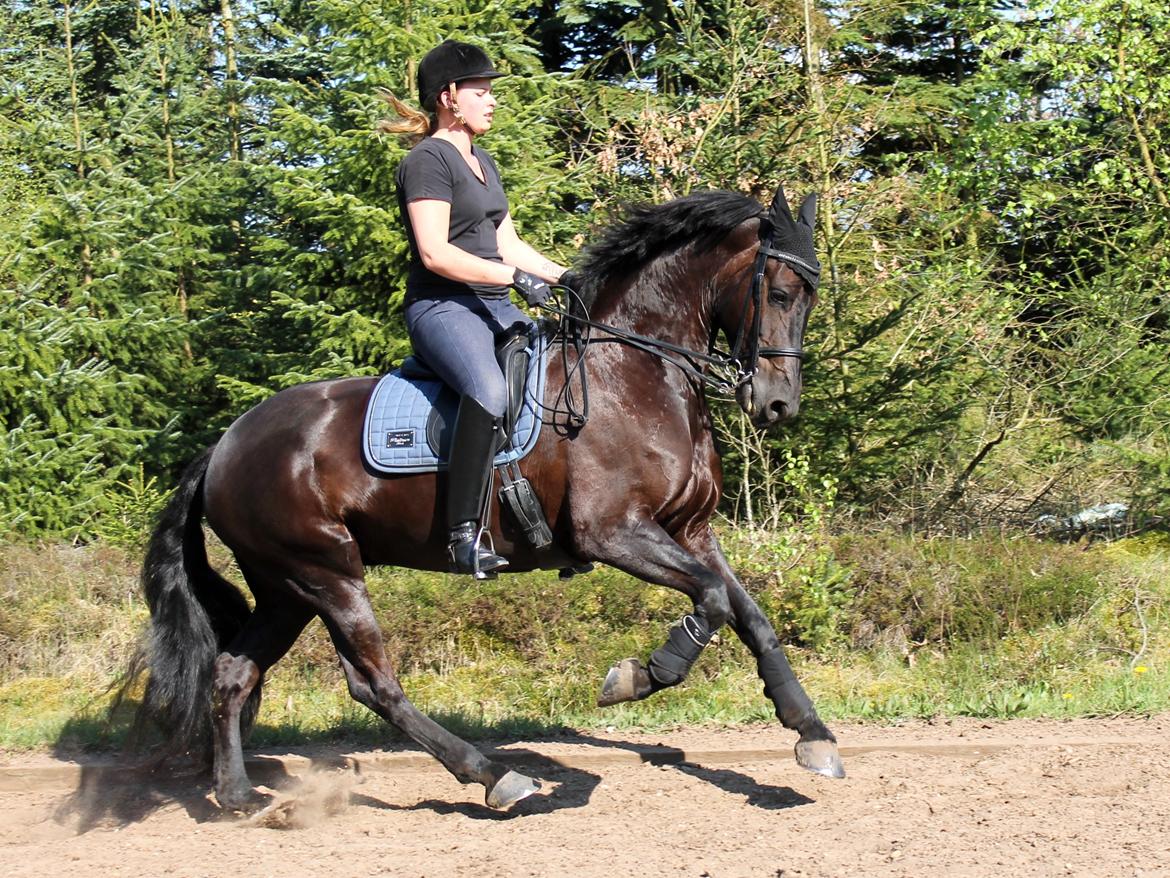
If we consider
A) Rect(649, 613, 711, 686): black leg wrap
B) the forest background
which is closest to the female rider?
Rect(649, 613, 711, 686): black leg wrap

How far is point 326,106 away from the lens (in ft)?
38.7

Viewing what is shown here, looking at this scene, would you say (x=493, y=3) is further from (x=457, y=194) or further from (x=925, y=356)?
(x=457, y=194)

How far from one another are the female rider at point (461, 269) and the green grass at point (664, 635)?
2.54 m

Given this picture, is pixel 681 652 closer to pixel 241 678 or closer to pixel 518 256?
pixel 518 256

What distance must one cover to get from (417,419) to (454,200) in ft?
3.29

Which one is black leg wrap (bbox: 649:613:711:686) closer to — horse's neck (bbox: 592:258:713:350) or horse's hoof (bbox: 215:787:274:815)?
horse's neck (bbox: 592:258:713:350)

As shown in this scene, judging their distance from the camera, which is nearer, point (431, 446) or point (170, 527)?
point (431, 446)

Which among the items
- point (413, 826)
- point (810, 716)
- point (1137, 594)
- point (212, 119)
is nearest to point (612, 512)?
point (810, 716)

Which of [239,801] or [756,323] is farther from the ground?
[756,323]

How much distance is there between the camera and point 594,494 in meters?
5.45

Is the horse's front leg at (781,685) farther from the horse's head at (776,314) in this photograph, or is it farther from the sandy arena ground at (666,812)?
the horse's head at (776,314)

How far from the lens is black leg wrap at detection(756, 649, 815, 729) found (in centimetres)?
548

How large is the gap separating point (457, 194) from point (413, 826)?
9.39ft

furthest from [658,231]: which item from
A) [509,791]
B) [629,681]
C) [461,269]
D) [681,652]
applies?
[509,791]
